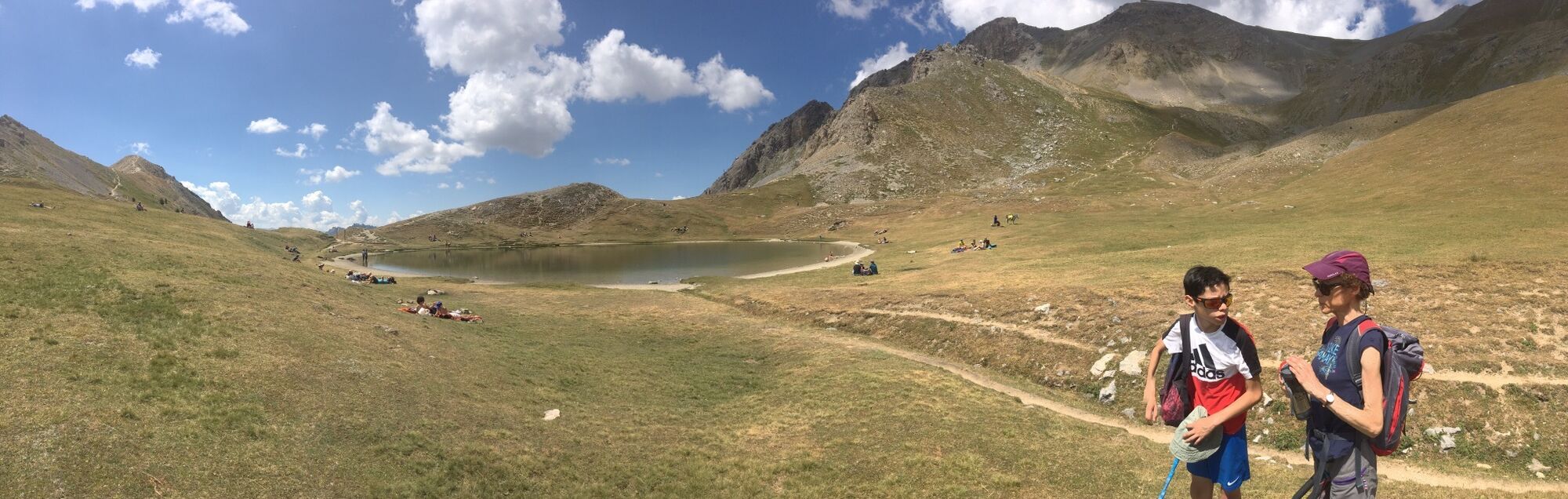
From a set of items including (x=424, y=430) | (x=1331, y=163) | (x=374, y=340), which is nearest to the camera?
(x=424, y=430)

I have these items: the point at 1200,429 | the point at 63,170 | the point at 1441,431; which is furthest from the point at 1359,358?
the point at 63,170

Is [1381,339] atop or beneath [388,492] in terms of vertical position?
atop

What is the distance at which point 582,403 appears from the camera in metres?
19.1

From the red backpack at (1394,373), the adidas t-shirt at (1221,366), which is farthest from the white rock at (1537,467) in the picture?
the red backpack at (1394,373)

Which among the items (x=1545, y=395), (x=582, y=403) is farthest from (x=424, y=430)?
(x=1545, y=395)

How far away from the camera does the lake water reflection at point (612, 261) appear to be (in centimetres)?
7144

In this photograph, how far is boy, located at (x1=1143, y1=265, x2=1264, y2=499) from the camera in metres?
7.13

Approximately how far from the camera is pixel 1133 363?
21.5 m

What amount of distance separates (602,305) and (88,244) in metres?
24.9

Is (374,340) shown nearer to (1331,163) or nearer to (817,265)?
(817,265)

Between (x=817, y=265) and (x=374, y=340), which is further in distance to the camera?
(x=817, y=265)

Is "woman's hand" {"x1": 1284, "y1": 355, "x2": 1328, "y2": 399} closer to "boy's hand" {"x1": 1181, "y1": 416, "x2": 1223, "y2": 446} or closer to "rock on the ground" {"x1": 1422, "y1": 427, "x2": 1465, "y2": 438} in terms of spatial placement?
"boy's hand" {"x1": 1181, "y1": 416, "x2": 1223, "y2": 446}

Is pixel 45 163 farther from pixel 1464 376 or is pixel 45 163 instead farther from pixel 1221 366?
pixel 1464 376

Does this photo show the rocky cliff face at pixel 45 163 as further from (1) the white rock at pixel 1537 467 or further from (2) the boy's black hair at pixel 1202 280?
(1) the white rock at pixel 1537 467
